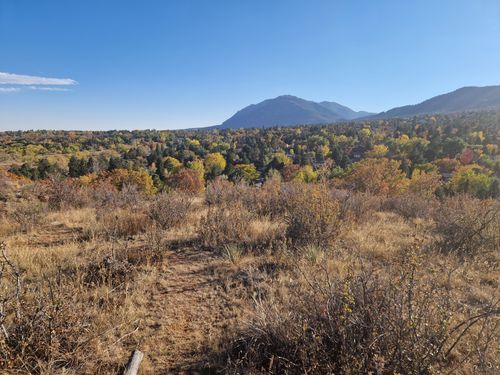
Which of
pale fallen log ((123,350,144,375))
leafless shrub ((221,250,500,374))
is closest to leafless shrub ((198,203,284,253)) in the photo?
leafless shrub ((221,250,500,374))

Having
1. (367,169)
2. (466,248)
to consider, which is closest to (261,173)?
(367,169)

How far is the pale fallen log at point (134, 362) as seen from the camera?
7.41ft

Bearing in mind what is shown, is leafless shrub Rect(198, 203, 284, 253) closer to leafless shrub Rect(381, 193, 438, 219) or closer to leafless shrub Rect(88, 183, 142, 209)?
Result: leafless shrub Rect(88, 183, 142, 209)

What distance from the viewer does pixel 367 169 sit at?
37.8 meters

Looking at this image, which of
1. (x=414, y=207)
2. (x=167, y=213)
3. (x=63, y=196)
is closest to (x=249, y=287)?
(x=167, y=213)

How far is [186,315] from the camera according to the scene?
3.15 metres

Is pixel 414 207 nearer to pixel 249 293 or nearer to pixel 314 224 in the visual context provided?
pixel 314 224

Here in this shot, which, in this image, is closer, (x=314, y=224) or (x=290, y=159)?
(x=314, y=224)

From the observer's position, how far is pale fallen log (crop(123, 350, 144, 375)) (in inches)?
89.0

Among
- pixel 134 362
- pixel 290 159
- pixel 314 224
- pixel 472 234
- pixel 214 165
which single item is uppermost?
pixel 314 224

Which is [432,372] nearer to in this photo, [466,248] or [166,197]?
[466,248]

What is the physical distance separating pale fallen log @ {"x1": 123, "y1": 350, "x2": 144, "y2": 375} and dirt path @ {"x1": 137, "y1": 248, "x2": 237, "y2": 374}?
0.39 ft

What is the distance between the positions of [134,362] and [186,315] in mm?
846

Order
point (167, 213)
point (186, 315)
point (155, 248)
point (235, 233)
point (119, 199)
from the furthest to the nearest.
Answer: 1. point (119, 199)
2. point (167, 213)
3. point (235, 233)
4. point (155, 248)
5. point (186, 315)
